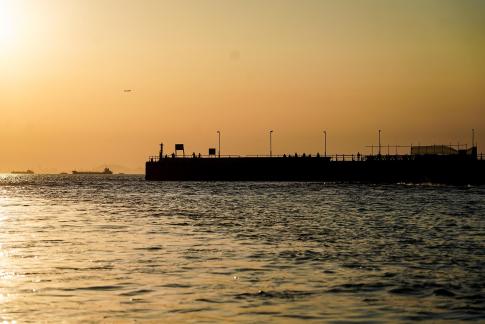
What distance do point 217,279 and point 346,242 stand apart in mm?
13823

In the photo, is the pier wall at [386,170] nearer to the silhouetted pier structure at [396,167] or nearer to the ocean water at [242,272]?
the silhouetted pier structure at [396,167]

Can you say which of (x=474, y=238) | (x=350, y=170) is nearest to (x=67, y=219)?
(x=474, y=238)

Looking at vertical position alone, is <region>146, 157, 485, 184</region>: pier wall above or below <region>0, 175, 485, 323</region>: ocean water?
above

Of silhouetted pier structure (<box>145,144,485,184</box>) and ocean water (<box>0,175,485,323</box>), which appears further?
silhouetted pier structure (<box>145,144,485,184</box>)

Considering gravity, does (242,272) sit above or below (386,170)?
below

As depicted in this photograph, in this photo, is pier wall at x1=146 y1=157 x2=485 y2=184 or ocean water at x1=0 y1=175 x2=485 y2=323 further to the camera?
pier wall at x1=146 y1=157 x2=485 y2=184

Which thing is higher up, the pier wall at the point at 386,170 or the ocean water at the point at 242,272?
the pier wall at the point at 386,170

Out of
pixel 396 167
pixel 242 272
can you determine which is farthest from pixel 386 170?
pixel 242 272

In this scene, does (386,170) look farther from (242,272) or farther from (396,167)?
(242,272)

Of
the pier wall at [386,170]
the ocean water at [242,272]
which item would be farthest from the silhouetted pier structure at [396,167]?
the ocean water at [242,272]

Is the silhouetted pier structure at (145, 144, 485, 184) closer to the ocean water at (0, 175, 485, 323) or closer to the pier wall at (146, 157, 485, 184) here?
the pier wall at (146, 157, 485, 184)

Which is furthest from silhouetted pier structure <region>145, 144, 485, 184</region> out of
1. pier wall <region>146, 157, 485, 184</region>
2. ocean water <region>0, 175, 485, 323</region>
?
ocean water <region>0, 175, 485, 323</region>

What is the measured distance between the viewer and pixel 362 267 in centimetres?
2750

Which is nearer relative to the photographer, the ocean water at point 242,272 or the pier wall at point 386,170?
the ocean water at point 242,272
